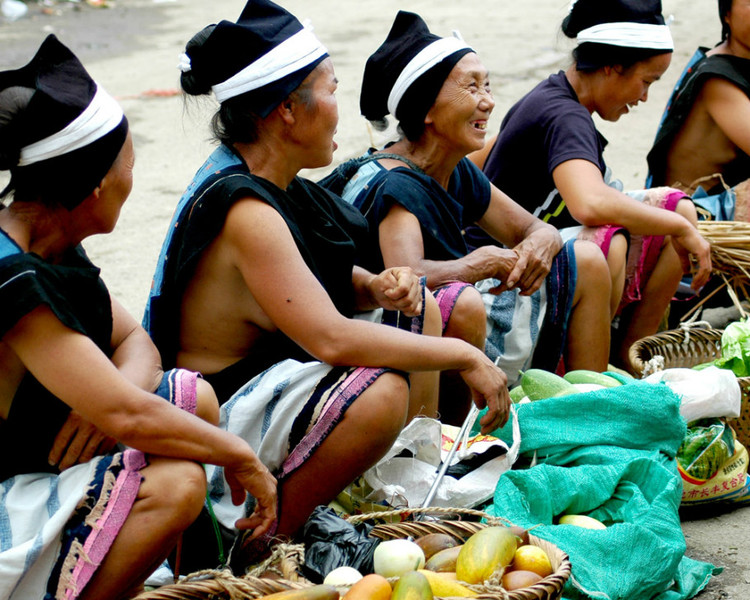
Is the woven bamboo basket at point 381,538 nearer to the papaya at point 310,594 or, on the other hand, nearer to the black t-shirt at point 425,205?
the papaya at point 310,594

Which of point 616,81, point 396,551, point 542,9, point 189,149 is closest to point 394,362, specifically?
point 396,551

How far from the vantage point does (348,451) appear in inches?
98.3

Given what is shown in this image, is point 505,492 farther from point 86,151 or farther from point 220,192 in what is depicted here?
point 86,151

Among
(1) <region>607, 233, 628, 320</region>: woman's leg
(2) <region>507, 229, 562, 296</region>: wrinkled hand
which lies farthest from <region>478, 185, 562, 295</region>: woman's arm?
(1) <region>607, 233, 628, 320</region>: woman's leg

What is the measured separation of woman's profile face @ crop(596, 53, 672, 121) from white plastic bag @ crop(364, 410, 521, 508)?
5.73 ft

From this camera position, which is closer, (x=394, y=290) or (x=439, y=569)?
(x=439, y=569)

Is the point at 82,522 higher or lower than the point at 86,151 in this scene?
lower

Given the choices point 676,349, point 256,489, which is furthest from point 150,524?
point 676,349

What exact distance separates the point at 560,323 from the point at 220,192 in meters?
1.58

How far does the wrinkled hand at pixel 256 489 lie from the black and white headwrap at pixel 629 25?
2473 mm

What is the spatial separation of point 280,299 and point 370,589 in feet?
2.56

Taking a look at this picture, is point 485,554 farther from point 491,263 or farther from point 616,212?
point 616,212

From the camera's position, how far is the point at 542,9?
13.0m

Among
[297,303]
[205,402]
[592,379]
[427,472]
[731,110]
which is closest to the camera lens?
[205,402]
